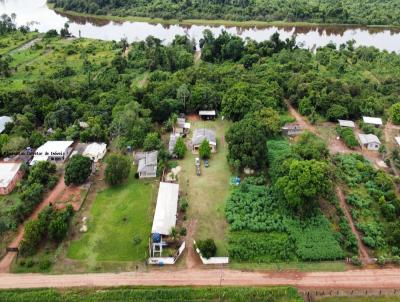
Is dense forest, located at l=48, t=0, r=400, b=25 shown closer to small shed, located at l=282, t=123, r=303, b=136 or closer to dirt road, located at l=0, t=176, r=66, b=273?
small shed, located at l=282, t=123, r=303, b=136

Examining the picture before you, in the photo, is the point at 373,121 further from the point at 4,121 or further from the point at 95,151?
the point at 4,121

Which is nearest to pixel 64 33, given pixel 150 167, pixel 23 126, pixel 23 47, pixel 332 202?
pixel 23 47

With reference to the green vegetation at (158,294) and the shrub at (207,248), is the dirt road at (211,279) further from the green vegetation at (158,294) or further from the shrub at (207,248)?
the shrub at (207,248)

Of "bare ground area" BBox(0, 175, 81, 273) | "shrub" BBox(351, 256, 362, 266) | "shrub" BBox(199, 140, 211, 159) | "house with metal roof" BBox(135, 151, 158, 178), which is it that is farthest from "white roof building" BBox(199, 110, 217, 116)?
"shrub" BBox(351, 256, 362, 266)

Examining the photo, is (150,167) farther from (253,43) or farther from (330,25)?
Result: (330,25)

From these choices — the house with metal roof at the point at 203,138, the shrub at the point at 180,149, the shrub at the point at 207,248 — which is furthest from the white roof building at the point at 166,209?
Result: the house with metal roof at the point at 203,138

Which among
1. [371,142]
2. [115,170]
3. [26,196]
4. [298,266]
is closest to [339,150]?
[371,142]
